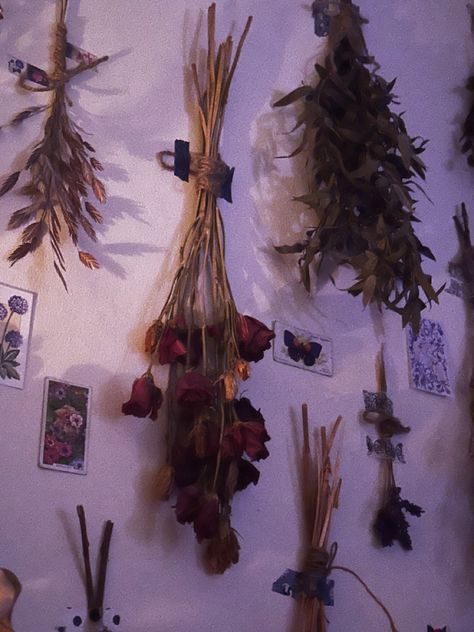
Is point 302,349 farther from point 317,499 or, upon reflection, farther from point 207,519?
point 207,519

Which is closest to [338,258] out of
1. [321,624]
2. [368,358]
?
[368,358]

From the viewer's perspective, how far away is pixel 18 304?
1.65m

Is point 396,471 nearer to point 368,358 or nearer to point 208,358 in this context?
point 368,358

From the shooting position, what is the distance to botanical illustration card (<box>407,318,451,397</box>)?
2.25 meters

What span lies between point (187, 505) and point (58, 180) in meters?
0.63

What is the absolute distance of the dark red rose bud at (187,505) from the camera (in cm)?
164

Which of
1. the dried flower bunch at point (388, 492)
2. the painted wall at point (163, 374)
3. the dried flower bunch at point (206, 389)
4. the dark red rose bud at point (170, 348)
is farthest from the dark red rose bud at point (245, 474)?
the dried flower bunch at point (388, 492)

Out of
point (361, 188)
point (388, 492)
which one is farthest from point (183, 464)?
point (361, 188)

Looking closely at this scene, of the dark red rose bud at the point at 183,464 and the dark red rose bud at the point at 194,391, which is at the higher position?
the dark red rose bud at the point at 194,391

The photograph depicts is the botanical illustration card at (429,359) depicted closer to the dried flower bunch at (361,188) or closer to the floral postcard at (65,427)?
the dried flower bunch at (361,188)

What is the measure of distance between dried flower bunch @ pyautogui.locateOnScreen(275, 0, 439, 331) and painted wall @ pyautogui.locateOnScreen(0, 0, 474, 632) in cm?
8

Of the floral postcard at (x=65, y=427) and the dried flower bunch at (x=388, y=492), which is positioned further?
the dried flower bunch at (x=388, y=492)

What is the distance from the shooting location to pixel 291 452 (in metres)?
1.94

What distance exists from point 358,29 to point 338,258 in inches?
24.5
